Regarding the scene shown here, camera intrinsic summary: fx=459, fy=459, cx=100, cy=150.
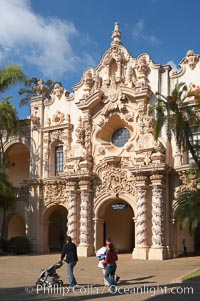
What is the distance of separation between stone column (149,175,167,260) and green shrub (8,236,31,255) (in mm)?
9972

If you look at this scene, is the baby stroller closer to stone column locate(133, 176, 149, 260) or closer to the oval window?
stone column locate(133, 176, 149, 260)

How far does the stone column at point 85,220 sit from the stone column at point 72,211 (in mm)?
563

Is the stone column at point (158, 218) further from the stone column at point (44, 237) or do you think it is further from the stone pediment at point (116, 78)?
the stone column at point (44, 237)

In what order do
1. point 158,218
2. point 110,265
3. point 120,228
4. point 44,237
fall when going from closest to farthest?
point 110,265 < point 158,218 < point 44,237 < point 120,228

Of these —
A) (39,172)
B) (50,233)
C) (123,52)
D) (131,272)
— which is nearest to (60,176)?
(39,172)

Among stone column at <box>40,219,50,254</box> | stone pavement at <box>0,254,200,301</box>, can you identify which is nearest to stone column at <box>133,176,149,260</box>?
stone pavement at <box>0,254,200,301</box>

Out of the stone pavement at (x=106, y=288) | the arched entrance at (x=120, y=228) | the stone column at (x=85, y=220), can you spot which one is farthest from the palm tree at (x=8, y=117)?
the stone pavement at (x=106, y=288)

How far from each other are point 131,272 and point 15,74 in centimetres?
1795

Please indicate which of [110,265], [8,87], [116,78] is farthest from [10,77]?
[110,265]

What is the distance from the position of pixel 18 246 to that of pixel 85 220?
18.1 feet

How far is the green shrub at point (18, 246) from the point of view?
107 feet

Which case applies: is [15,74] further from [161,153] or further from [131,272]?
[131,272]

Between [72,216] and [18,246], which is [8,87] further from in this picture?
[18,246]

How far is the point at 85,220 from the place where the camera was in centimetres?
3094
